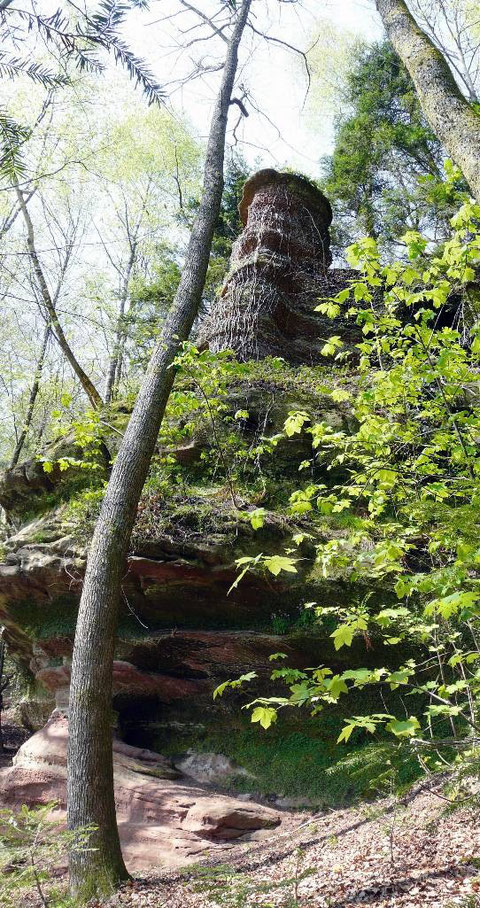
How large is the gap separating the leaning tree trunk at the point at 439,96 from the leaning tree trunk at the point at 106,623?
3163 mm

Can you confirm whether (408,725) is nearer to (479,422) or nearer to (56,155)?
(479,422)

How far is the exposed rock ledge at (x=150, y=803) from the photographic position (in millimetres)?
6312

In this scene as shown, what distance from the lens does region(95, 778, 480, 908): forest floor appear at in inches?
141

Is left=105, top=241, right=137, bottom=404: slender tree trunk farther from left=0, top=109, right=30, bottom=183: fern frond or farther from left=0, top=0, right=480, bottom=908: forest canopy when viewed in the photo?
left=0, top=109, right=30, bottom=183: fern frond

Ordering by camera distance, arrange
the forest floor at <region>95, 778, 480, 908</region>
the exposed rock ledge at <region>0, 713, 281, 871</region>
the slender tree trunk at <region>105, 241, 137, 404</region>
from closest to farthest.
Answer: the forest floor at <region>95, 778, 480, 908</region>
the exposed rock ledge at <region>0, 713, 281, 871</region>
the slender tree trunk at <region>105, 241, 137, 404</region>

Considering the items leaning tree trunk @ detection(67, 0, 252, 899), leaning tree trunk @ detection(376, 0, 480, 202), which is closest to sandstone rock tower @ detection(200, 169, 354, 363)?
leaning tree trunk @ detection(67, 0, 252, 899)

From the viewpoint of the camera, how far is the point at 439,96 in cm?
487

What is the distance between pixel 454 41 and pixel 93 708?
2089 cm

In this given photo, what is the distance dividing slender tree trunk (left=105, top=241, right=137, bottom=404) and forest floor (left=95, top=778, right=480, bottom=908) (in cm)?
948

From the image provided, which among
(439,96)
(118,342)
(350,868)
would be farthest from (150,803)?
(118,342)

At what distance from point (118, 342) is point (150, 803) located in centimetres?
1055

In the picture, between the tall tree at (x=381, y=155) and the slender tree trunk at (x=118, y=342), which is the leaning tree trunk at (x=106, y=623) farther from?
the tall tree at (x=381, y=155)

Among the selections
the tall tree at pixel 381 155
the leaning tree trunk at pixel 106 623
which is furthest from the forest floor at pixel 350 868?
the tall tree at pixel 381 155

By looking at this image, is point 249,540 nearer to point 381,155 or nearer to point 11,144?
point 11,144
